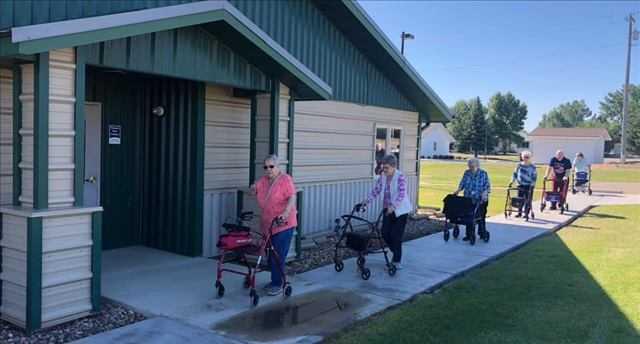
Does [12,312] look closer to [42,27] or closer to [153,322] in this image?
[153,322]

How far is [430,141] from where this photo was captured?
262 ft

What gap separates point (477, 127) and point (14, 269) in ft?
263

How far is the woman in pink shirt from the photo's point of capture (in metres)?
6.36

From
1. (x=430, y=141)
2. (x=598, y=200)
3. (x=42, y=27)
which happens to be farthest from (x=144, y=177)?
(x=430, y=141)

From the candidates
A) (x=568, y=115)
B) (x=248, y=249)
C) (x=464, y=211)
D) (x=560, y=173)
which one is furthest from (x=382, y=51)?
(x=568, y=115)

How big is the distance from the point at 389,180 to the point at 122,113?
4.12 m

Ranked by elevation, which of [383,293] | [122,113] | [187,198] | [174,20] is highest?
[174,20]

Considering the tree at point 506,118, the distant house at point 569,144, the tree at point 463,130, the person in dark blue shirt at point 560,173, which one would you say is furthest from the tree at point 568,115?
the person in dark blue shirt at point 560,173

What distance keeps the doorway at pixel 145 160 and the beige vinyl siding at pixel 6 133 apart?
5.50ft

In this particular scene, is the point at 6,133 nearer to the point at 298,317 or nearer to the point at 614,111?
the point at 298,317

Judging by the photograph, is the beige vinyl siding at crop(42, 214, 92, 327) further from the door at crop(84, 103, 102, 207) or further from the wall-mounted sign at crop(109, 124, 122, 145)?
the wall-mounted sign at crop(109, 124, 122, 145)

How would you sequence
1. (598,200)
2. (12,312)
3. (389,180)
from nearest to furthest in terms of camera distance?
(12,312) < (389,180) < (598,200)

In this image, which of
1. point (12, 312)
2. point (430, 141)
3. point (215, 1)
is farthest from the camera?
point (430, 141)

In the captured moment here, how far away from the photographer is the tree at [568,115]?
136875mm
